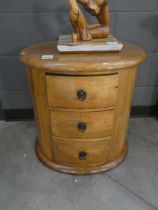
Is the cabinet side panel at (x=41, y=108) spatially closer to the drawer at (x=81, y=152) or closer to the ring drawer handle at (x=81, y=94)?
the drawer at (x=81, y=152)

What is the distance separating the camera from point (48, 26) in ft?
4.88

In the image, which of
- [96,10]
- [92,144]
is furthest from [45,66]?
[92,144]

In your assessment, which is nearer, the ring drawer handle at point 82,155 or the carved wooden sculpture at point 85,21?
the carved wooden sculpture at point 85,21

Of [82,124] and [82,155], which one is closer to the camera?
[82,124]

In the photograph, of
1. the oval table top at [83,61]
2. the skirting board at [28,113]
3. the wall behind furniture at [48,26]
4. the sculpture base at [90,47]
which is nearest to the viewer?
the oval table top at [83,61]

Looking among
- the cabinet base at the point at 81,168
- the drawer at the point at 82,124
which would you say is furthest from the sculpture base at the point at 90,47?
the cabinet base at the point at 81,168

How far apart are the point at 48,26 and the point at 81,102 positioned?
691mm

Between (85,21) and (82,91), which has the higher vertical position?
(85,21)

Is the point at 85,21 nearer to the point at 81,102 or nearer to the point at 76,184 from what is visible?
the point at 81,102

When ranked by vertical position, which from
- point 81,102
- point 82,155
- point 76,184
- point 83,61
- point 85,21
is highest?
point 85,21

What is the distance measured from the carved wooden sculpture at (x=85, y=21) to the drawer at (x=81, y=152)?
550 mm

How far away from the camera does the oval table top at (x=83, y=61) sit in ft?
3.17

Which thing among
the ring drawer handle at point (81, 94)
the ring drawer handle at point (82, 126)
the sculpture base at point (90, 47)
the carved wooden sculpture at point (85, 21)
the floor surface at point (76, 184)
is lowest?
Answer: the floor surface at point (76, 184)

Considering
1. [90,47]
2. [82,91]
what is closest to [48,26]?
[90,47]
